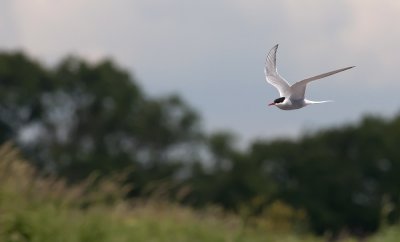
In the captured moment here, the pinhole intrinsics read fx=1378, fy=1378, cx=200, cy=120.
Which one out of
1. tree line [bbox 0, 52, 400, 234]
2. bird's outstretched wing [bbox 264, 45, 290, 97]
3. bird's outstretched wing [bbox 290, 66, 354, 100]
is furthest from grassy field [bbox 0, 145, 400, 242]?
tree line [bbox 0, 52, 400, 234]

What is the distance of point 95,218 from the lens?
59.9 ft

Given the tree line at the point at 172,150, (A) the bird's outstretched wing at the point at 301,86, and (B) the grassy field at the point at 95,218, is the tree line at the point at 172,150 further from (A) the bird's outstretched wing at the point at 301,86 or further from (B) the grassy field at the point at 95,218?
(A) the bird's outstretched wing at the point at 301,86

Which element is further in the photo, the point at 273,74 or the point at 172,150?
the point at 172,150

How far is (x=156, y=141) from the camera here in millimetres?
70312

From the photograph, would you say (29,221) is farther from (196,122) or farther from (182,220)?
(196,122)

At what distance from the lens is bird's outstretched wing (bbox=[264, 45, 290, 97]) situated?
21.0 feet

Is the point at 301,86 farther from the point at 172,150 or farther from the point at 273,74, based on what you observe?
the point at 172,150

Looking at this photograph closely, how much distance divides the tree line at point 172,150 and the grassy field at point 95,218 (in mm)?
40820

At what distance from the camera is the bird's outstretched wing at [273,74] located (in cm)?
640

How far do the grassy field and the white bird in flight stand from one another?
10.7m

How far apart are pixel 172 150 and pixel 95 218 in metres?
54.1

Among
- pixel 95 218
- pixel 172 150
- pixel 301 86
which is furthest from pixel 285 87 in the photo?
pixel 172 150

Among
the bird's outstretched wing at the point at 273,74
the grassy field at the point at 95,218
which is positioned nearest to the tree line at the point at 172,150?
the grassy field at the point at 95,218

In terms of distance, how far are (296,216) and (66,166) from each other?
2777 centimetres
